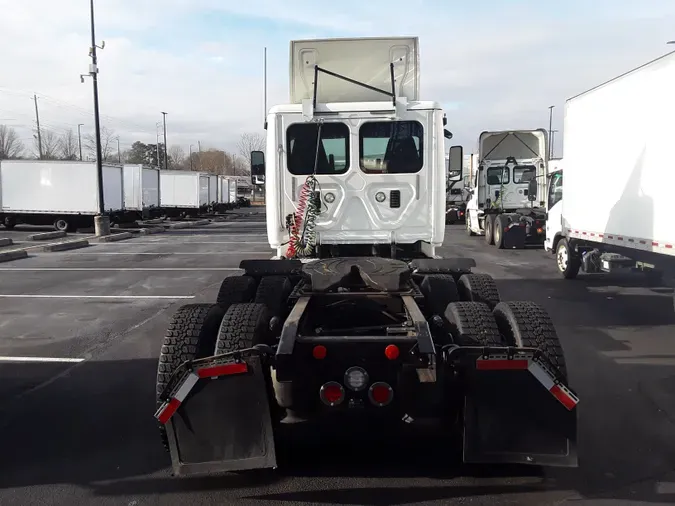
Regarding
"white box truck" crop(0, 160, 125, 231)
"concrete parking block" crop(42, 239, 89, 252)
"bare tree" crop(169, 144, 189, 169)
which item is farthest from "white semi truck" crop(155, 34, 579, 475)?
"bare tree" crop(169, 144, 189, 169)

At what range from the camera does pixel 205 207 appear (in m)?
44.2

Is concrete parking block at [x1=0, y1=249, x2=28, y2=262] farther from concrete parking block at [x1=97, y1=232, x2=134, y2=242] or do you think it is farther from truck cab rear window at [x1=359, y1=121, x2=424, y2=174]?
truck cab rear window at [x1=359, y1=121, x2=424, y2=174]

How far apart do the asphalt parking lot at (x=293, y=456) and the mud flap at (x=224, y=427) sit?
12.0 inches

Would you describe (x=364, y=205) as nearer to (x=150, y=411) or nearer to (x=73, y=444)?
(x=150, y=411)

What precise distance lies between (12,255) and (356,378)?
16232 mm

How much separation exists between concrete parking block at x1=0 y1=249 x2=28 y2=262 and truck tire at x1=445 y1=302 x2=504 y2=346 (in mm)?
15513

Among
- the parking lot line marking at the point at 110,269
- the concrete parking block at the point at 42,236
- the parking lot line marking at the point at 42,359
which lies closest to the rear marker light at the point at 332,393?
the parking lot line marking at the point at 42,359

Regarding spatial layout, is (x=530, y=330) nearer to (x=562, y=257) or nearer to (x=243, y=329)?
(x=243, y=329)

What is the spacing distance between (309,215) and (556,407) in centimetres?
398

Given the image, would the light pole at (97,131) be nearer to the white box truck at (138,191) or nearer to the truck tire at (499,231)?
the white box truck at (138,191)

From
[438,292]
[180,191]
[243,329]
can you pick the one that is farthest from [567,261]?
[180,191]

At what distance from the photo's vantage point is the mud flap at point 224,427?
12.1 feet

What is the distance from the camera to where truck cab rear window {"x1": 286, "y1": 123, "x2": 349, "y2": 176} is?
7020 millimetres

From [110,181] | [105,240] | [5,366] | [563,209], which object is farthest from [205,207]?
[5,366]
